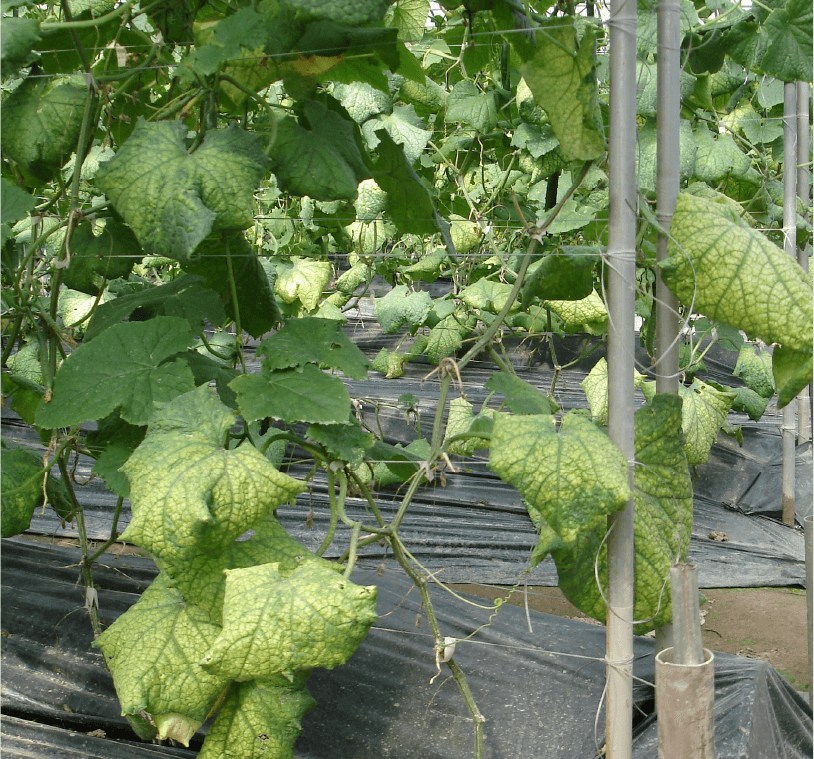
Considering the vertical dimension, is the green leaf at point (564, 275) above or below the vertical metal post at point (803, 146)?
below

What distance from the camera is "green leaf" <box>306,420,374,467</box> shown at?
1.14 m

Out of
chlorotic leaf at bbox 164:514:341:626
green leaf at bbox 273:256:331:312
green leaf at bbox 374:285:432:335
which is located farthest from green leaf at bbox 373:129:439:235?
green leaf at bbox 273:256:331:312

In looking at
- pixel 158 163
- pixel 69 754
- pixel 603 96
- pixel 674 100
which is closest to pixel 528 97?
pixel 603 96

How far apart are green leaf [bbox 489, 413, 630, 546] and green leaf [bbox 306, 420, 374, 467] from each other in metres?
0.23

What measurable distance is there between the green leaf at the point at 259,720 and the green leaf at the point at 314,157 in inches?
28.3

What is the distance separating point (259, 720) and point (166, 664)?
16 centimetres

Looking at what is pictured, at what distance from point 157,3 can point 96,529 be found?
2.59 m

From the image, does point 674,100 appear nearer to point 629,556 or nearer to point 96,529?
point 629,556

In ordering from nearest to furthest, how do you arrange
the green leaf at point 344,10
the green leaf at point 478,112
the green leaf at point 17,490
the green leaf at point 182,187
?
the green leaf at point 344,10 < the green leaf at point 182,187 < the green leaf at point 17,490 < the green leaf at point 478,112

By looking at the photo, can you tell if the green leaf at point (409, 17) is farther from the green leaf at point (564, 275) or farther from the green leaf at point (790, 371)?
the green leaf at point (790, 371)

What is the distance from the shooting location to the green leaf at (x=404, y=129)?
78.1 inches

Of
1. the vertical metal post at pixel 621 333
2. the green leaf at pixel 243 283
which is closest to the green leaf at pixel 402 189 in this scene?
the green leaf at pixel 243 283

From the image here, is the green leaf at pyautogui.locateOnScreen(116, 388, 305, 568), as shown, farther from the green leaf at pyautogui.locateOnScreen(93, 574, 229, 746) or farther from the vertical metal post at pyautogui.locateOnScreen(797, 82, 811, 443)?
the vertical metal post at pyautogui.locateOnScreen(797, 82, 811, 443)

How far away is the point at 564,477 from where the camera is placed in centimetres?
102
